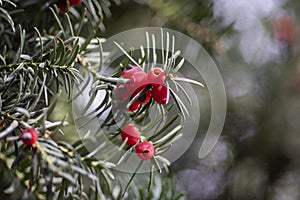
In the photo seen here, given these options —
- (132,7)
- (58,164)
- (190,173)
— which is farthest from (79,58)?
(190,173)

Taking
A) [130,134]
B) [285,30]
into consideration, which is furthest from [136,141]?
[285,30]

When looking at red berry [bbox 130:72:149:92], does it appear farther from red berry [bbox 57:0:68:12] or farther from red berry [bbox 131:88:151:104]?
red berry [bbox 57:0:68:12]

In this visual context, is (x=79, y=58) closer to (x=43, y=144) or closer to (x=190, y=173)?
(x=43, y=144)

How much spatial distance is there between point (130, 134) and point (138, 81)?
40 millimetres

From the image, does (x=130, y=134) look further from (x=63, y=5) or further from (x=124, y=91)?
(x=63, y=5)

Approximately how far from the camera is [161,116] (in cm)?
40

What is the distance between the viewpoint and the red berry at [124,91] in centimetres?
36

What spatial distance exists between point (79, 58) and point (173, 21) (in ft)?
0.84

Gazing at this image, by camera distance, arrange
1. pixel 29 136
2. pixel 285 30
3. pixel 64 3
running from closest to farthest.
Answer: pixel 29 136
pixel 64 3
pixel 285 30

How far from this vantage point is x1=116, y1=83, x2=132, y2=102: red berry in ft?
1.19

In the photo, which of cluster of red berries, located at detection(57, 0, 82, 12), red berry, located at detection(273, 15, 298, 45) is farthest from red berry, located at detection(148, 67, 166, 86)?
red berry, located at detection(273, 15, 298, 45)

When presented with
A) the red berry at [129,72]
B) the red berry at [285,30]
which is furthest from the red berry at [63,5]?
the red berry at [285,30]

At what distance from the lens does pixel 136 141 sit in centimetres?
38

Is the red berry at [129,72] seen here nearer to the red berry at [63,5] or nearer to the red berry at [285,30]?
the red berry at [63,5]
